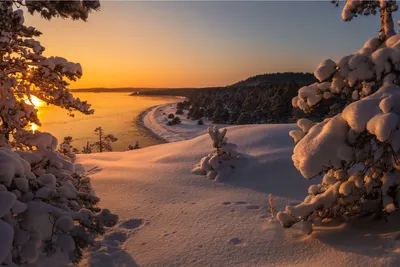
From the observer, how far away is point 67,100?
17.8 ft

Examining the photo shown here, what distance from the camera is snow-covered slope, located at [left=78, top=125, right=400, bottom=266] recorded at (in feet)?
12.4

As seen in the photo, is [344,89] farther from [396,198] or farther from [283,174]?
[283,174]

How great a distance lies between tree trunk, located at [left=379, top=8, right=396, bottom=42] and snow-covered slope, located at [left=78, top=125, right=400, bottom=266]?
2.66 meters

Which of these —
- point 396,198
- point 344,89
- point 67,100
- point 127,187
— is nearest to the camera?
point 396,198

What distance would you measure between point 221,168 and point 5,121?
543 centimetres

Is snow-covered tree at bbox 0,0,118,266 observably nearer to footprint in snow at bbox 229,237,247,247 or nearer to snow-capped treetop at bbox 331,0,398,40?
footprint in snow at bbox 229,237,247,247

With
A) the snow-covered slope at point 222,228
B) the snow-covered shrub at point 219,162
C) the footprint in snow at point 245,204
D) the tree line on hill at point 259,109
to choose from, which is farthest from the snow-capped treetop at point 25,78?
the tree line on hill at point 259,109

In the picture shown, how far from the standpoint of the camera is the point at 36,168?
13.3 ft

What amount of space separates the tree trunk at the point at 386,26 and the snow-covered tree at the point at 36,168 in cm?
400

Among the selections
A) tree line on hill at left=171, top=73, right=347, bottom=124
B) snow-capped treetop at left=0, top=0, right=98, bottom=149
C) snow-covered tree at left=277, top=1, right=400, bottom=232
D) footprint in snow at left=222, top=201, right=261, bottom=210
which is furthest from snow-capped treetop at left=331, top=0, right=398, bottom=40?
tree line on hill at left=171, top=73, right=347, bottom=124

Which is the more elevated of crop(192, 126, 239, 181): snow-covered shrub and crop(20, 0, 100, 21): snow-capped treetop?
crop(20, 0, 100, 21): snow-capped treetop

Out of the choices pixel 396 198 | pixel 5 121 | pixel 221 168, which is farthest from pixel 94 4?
pixel 221 168

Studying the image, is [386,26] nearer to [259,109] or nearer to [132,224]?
[132,224]

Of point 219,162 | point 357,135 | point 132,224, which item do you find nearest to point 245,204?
point 132,224
